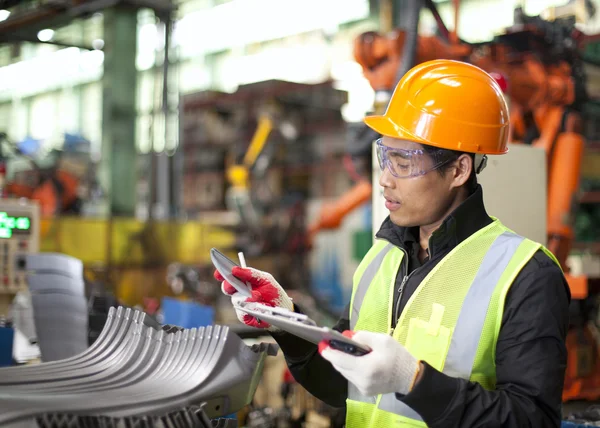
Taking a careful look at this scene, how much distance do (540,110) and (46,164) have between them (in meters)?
6.86

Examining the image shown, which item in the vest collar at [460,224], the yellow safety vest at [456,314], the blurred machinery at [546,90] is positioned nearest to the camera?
the yellow safety vest at [456,314]

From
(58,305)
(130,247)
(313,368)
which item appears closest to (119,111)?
(130,247)

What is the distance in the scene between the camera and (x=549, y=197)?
187 inches

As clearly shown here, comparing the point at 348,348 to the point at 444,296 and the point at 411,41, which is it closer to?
the point at 444,296

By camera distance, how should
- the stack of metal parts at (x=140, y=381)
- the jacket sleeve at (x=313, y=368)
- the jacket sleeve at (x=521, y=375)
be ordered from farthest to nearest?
1. the jacket sleeve at (x=313, y=368)
2. the jacket sleeve at (x=521, y=375)
3. the stack of metal parts at (x=140, y=381)

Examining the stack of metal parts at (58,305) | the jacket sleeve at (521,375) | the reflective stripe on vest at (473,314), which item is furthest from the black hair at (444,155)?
the stack of metal parts at (58,305)

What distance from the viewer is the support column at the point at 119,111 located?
9828 mm

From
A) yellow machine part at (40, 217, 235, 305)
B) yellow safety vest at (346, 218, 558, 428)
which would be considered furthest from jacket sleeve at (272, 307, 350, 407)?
yellow machine part at (40, 217, 235, 305)

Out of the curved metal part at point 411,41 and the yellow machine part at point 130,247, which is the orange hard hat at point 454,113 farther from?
the yellow machine part at point 130,247

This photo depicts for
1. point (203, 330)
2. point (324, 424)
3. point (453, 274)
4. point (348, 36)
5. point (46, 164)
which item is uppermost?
point (348, 36)

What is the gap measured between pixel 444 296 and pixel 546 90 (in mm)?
3792

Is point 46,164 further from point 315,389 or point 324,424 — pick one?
point 315,389

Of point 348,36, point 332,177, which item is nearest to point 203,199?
point 332,177

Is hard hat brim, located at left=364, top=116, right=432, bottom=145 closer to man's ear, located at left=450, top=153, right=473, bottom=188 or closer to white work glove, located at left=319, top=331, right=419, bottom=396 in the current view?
man's ear, located at left=450, top=153, right=473, bottom=188
